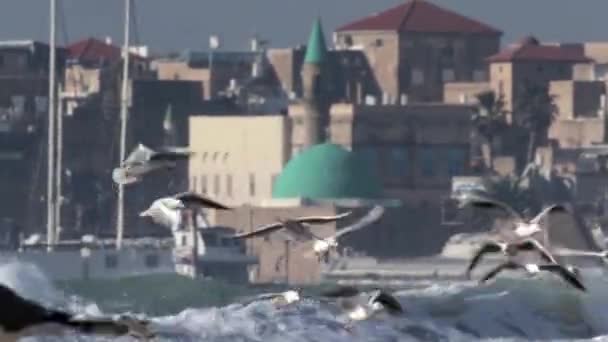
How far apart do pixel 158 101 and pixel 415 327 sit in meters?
90.9

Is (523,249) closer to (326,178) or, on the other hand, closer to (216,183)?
(326,178)

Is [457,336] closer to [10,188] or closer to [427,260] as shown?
[427,260]

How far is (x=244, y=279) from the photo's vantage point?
101 metres

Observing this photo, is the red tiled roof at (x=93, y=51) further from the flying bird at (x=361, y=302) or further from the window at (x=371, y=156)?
the flying bird at (x=361, y=302)

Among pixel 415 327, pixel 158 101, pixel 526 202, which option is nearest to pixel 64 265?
pixel 526 202

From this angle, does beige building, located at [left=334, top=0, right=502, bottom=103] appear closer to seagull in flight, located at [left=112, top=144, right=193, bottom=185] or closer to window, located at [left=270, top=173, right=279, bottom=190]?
window, located at [left=270, top=173, right=279, bottom=190]

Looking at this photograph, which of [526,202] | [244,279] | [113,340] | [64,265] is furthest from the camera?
[526,202]

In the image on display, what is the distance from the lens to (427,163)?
12738cm

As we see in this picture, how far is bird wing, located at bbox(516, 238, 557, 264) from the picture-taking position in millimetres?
34500

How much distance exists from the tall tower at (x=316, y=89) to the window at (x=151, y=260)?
102ft

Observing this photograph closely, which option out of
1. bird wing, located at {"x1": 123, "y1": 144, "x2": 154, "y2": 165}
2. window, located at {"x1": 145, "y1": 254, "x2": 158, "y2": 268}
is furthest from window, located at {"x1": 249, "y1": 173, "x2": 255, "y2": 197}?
bird wing, located at {"x1": 123, "y1": 144, "x2": 154, "y2": 165}

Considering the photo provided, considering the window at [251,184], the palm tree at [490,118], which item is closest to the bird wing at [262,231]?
the window at [251,184]

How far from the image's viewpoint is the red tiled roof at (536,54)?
5851 inches

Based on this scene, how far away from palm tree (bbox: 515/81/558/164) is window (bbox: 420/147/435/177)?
9.03m
